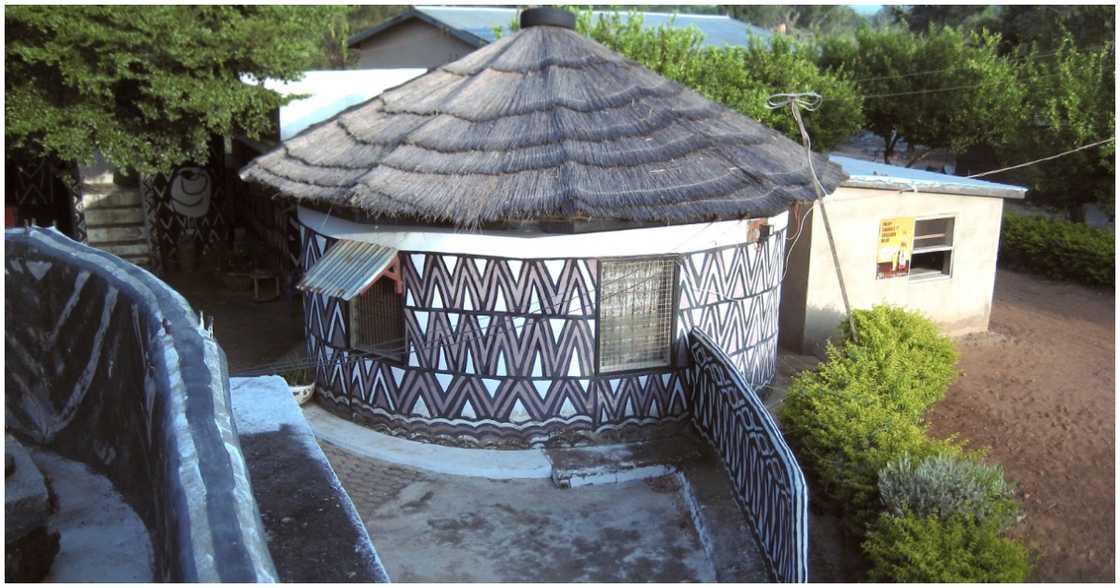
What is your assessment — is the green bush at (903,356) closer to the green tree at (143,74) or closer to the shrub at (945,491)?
the shrub at (945,491)

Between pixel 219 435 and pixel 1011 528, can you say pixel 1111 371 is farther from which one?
pixel 219 435

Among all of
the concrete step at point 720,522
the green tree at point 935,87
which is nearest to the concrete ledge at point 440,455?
the concrete step at point 720,522

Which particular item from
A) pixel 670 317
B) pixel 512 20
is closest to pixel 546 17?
pixel 670 317

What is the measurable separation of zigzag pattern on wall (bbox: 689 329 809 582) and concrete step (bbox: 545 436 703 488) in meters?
0.37

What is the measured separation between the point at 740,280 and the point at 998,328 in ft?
22.9

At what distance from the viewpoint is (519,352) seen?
1020 cm

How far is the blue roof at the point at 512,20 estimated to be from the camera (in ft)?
83.6

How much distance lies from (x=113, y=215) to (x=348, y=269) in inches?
404

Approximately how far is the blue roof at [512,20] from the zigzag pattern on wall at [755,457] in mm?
15137

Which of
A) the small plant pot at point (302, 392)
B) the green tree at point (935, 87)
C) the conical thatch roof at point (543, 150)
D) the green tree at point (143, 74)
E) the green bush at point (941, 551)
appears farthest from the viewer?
the green tree at point (935, 87)

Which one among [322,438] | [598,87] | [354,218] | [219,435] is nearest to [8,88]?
[354,218]

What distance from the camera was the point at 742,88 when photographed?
60.5 ft

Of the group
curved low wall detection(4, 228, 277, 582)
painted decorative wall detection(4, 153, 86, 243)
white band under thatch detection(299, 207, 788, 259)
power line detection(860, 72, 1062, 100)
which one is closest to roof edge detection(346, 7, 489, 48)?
power line detection(860, 72, 1062, 100)

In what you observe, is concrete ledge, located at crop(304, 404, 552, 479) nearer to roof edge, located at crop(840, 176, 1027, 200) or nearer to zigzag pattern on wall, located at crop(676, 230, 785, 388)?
zigzag pattern on wall, located at crop(676, 230, 785, 388)
